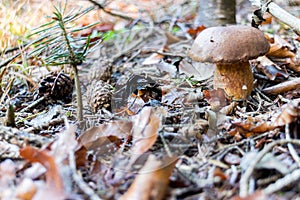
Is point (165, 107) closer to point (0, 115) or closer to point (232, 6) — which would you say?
point (0, 115)

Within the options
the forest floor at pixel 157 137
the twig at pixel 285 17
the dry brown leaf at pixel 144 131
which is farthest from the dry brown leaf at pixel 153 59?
the dry brown leaf at pixel 144 131

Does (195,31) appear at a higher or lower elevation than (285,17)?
lower

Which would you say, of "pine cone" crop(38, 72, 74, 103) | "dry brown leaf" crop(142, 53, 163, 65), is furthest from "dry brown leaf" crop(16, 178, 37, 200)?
"dry brown leaf" crop(142, 53, 163, 65)

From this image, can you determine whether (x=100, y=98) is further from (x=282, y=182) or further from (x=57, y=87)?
(x=282, y=182)

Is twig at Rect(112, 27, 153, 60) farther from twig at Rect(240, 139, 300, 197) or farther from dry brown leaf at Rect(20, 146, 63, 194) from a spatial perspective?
twig at Rect(240, 139, 300, 197)

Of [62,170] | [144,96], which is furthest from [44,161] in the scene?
[144,96]

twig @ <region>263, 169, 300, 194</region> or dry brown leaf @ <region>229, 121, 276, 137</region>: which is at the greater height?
twig @ <region>263, 169, 300, 194</region>

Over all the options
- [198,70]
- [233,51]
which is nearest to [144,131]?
[233,51]
